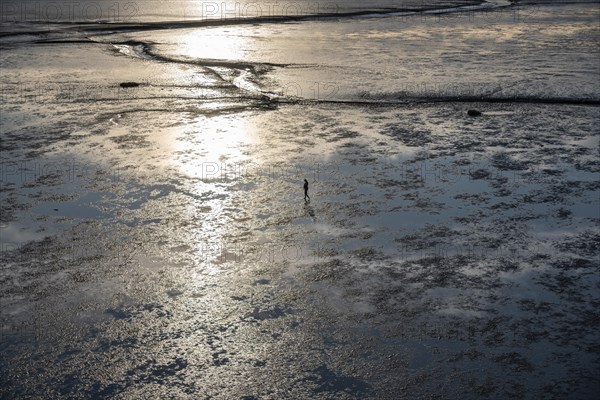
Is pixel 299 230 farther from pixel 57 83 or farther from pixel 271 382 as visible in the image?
pixel 57 83

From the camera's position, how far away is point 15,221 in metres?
4.93

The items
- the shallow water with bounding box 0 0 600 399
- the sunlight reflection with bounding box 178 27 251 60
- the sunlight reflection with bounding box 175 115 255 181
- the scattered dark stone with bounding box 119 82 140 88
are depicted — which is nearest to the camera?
the shallow water with bounding box 0 0 600 399

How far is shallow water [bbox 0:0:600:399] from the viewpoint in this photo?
3270mm

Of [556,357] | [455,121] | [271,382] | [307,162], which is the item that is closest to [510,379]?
[556,357]

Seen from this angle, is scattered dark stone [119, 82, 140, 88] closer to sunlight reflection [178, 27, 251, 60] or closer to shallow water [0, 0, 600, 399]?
shallow water [0, 0, 600, 399]

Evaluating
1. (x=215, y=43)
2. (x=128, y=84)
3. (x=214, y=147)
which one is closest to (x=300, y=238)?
(x=214, y=147)

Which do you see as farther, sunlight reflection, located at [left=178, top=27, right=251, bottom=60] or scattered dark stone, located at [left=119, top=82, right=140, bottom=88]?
sunlight reflection, located at [left=178, top=27, right=251, bottom=60]

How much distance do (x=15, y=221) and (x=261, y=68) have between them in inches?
234

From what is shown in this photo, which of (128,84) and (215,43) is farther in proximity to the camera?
(215,43)

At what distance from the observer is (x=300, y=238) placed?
15.2 ft

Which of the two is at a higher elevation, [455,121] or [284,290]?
A: [455,121]

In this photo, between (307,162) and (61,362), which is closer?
(61,362)

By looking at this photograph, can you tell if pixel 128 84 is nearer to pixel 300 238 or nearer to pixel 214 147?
pixel 214 147

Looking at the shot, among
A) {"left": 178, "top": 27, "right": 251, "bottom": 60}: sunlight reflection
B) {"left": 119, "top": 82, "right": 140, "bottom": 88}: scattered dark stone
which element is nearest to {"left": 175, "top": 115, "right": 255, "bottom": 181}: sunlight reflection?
{"left": 119, "top": 82, "right": 140, "bottom": 88}: scattered dark stone
